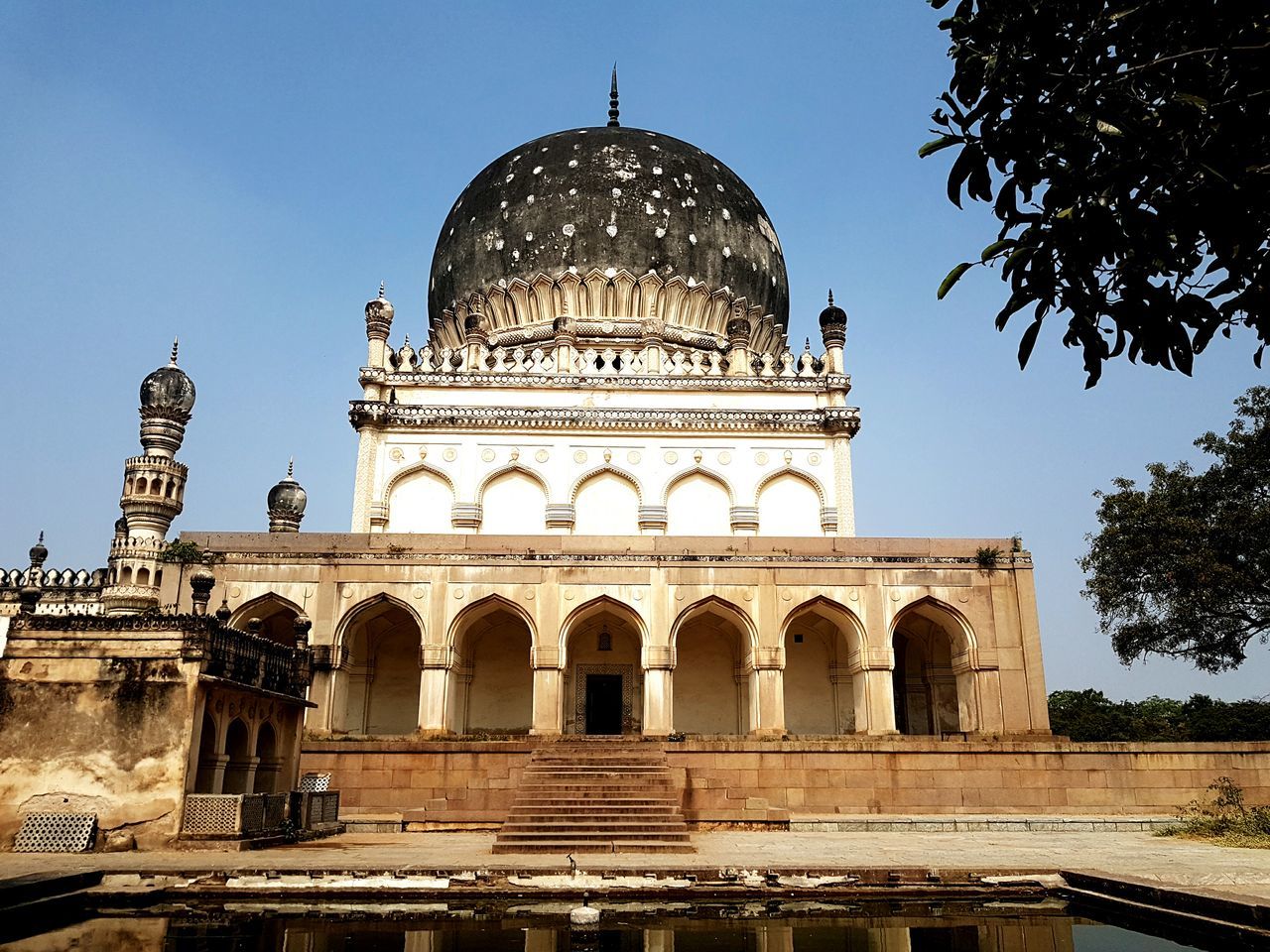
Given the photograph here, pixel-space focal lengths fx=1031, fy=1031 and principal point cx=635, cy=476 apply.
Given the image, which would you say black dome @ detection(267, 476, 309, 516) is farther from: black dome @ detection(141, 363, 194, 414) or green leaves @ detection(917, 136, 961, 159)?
green leaves @ detection(917, 136, 961, 159)

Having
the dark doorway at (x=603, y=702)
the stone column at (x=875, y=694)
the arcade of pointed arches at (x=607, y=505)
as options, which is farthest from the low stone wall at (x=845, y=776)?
the arcade of pointed arches at (x=607, y=505)

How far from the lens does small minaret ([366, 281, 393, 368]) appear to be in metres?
19.4

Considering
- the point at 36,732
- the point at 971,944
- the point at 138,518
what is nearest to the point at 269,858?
the point at 36,732

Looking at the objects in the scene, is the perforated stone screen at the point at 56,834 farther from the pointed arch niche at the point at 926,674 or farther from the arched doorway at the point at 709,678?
the pointed arch niche at the point at 926,674

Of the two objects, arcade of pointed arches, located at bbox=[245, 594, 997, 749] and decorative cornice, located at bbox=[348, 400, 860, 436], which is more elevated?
decorative cornice, located at bbox=[348, 400, 860, 436]

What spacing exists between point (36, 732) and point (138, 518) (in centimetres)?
679

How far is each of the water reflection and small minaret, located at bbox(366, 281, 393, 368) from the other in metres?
14.1

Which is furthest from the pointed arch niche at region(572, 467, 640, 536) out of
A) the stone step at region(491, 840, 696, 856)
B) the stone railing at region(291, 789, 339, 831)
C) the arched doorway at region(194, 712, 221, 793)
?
the arched doorway at region(194, 712, 221, 793)

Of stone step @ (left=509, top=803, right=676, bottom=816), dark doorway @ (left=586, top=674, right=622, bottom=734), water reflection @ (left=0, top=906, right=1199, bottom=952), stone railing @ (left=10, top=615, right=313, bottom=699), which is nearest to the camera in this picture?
water reflection @ (left=0, top=906, right=1199, bottom=952)

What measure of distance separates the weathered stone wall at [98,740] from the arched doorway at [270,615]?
5.12m

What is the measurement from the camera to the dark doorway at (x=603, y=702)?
54.6 ft

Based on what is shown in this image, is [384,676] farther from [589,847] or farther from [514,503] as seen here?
[589,847]

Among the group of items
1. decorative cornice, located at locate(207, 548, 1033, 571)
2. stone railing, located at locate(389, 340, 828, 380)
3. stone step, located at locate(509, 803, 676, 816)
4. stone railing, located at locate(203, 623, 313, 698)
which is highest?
stone railing, located at locate(389, 340, 828, 380)

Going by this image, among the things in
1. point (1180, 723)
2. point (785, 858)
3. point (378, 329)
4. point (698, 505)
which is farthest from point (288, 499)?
point (1180, 723)
